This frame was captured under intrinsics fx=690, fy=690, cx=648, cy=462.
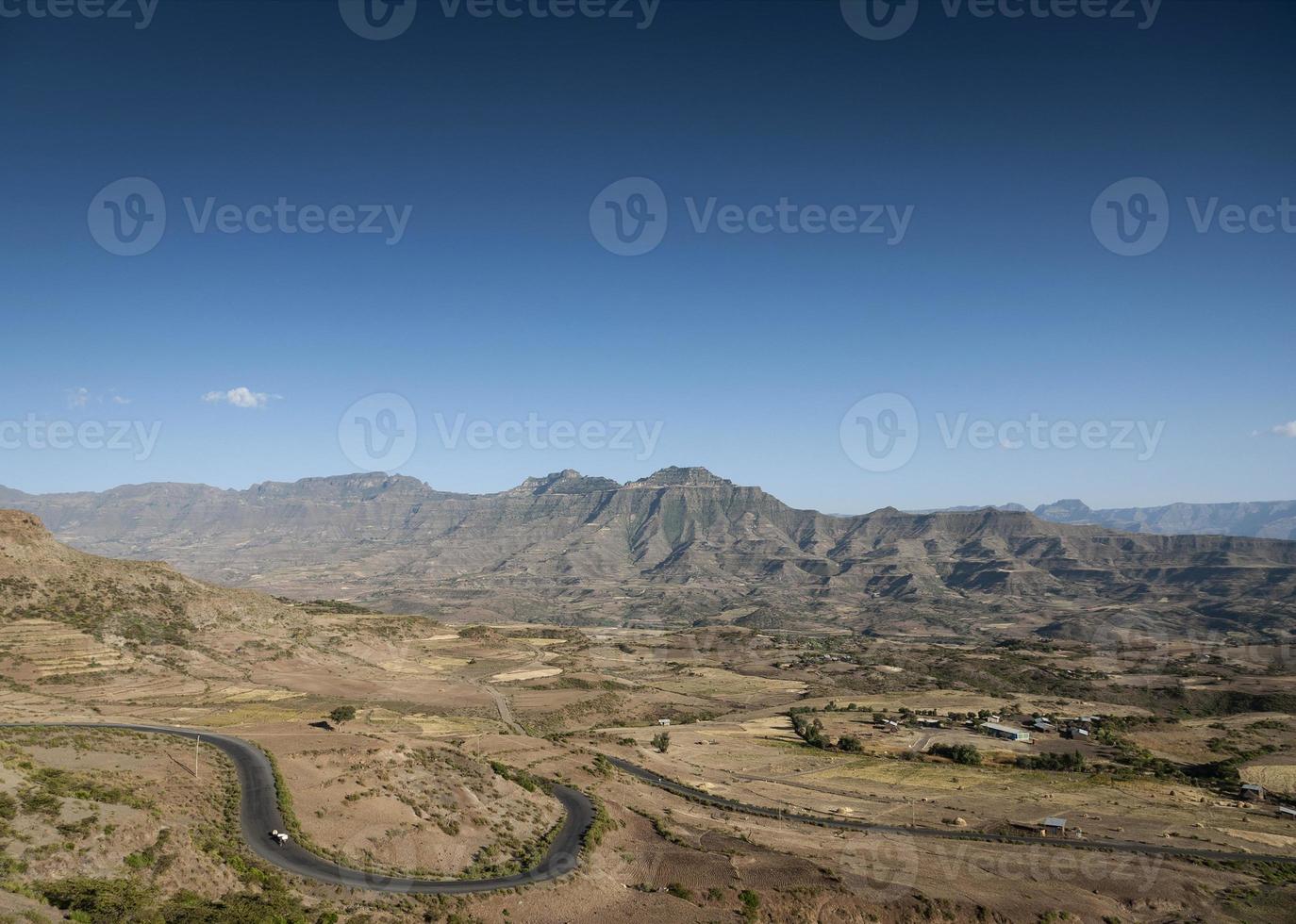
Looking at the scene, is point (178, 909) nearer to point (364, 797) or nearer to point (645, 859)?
point (364, 797)

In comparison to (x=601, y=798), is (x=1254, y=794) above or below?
below

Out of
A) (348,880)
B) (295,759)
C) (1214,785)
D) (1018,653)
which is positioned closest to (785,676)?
(1018,653)

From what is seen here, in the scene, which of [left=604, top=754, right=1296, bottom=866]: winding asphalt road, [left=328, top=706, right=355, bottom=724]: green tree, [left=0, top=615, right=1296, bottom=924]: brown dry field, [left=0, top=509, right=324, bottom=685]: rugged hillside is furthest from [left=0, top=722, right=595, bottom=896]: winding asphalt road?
[left=0, top=509, right=324, bottom=685]: rugged hillside

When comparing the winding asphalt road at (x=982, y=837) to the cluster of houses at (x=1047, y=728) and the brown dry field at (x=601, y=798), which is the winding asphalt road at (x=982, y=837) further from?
the cluster of houses at (x=1047, y=728)

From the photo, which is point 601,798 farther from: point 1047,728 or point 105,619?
point 1047,728

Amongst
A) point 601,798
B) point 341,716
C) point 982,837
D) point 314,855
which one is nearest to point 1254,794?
point 982,837

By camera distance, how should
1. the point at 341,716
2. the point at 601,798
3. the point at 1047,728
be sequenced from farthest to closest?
the point at 1047,728, the point at 341,716, the point at 601,798

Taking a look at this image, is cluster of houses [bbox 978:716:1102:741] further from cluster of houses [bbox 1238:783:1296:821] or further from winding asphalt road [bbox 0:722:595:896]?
winding asphalt road [bbox 0:722:595:896]
